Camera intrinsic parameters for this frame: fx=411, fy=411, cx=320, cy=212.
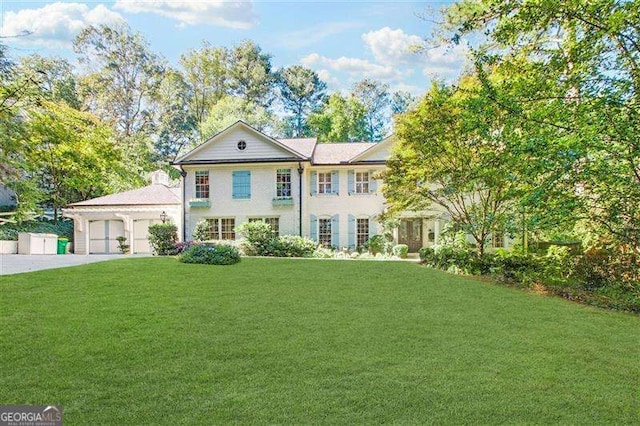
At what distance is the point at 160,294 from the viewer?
28.2ft

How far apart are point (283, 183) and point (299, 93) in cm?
2365

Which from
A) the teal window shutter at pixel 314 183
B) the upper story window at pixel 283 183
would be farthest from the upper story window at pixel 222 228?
the teal window shutter at pixel 314 183

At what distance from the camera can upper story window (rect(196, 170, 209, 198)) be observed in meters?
20.7

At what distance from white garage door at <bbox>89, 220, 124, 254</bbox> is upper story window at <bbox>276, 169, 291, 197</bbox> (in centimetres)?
930

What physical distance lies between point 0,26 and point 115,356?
13.4 feet

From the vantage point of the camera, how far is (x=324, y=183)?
2116 cm

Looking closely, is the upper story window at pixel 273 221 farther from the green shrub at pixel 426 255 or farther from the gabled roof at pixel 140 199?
the green shrub at pixel 426 255

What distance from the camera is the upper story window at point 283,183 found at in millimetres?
20438

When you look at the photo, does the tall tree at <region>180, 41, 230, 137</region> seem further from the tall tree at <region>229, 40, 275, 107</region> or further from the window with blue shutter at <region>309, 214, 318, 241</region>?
the window with blue shutter at <region>309, 214, 318, 241</region>

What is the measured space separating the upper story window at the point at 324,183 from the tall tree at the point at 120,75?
21979 mm

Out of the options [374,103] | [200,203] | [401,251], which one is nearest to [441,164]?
[401,251]

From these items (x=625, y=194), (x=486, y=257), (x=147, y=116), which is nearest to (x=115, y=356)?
(x=625, y=194)

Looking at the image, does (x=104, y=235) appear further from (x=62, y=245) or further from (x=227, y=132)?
(x=227, y=132)

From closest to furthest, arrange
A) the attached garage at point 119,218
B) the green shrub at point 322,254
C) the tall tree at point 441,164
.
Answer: the tall tree at point 441,164
the green shrub at point 322,254
the attached garage at point 119,218
